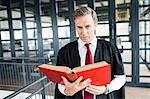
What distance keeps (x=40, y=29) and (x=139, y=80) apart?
3027 millimetres

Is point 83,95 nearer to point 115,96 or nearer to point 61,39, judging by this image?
point 115,96

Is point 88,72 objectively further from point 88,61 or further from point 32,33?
point 32,33

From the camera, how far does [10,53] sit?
642cm

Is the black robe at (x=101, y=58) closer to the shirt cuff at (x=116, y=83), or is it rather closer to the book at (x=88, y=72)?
the shirt cuff at (x=116, y=83)

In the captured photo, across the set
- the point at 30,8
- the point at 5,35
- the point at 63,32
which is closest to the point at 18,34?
the point at 5,35

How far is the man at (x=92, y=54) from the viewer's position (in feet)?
4.15

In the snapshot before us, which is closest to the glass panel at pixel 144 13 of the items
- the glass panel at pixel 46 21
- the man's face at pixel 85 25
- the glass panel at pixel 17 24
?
the glass panel at pixel 46 21

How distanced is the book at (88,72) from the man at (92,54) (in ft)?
0.25

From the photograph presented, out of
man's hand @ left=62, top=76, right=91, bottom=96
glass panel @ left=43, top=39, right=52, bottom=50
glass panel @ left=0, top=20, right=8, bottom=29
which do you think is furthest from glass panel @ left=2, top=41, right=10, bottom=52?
man's hand @ left=62, top=76, right=91, bottom=96

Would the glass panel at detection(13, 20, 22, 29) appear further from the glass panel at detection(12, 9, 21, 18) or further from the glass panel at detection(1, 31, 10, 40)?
the glass panel at detection(1, 31, 10, 40)

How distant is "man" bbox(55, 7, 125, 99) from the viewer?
1263 mm

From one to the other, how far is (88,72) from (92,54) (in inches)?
10.3

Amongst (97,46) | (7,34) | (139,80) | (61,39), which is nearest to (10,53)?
(7,34)

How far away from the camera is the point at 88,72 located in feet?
3.65
